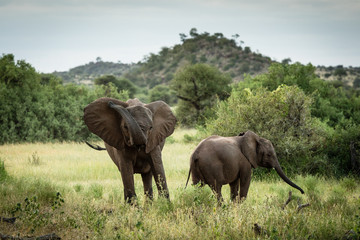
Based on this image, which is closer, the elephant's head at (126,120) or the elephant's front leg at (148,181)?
the elephant's head at (126,120)

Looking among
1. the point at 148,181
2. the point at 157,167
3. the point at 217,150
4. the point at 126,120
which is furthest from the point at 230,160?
the point at 126,120

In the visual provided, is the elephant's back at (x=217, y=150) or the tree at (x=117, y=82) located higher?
the elephant's back at (x=217, y=150)

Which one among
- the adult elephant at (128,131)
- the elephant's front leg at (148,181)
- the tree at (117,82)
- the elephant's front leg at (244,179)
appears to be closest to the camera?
the adult elephant at (128,131)

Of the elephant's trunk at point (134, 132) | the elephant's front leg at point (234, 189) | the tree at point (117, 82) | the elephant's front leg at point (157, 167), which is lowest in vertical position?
the tree at point (117, 82)

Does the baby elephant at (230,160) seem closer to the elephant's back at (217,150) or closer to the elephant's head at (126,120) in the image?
the elephant's back at (217,150)

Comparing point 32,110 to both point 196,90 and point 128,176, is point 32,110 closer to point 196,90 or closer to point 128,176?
point 196,90

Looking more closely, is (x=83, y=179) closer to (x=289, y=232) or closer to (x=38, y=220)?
(x=38, y=220)

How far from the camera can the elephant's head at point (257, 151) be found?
856 centimetres

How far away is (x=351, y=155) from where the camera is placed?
1272 cm

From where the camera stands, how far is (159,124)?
757 cm

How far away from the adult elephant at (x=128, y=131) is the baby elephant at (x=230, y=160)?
99cm

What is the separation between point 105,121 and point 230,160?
2665 mm

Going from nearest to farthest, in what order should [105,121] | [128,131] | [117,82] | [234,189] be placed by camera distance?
[128,131]
[105,121]
[234,189]
[117,82]

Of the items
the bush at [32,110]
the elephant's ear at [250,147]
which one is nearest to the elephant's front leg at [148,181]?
the elephant's ear at [250,147]
